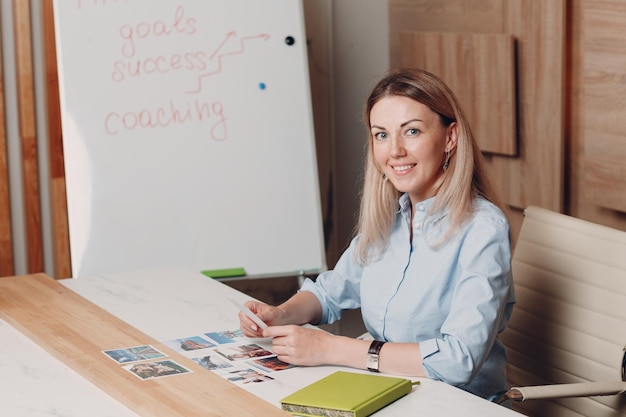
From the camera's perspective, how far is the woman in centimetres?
176

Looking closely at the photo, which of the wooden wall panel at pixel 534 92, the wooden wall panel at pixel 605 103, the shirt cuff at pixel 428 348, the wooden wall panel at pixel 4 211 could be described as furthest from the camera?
the wooden wall panel at pixel 4 211

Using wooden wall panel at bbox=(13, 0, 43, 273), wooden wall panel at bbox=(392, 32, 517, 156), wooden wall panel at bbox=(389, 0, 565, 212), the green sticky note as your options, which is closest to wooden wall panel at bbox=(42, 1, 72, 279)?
wooden wall panel at bbox=(13, 0, 43, 273)

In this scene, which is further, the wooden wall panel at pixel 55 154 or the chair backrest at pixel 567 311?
the wooden wall panel at pixel 55 154

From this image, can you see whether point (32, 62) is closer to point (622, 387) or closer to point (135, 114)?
point (135, 114)

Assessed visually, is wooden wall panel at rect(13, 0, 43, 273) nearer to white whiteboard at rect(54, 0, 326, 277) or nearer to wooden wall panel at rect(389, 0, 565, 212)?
white whiteboard at rect(54, 0, 326, 277)

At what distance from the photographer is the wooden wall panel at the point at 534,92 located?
3016 millimetres

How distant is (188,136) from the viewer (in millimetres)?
3242

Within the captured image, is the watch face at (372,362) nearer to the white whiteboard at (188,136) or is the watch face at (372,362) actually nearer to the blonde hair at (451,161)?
the blonde hair at (451,161)

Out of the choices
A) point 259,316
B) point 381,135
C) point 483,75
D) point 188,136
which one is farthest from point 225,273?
point 381,135

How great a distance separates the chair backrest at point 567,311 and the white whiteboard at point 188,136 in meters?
1.23

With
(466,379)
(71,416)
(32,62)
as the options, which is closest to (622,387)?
(466,379)

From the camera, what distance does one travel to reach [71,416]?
1.54 meters

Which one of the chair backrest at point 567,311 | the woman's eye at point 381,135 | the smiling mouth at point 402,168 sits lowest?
the chair backrest at point 567,311

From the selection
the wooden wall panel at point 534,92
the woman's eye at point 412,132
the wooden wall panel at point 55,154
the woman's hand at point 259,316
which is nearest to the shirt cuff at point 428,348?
the woman's hand at point 259,316
